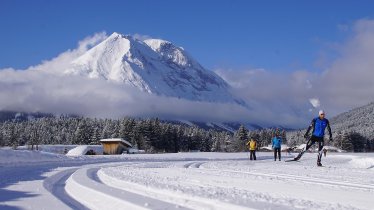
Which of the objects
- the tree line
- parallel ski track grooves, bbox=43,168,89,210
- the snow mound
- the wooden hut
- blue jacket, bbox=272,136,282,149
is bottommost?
parallel ski track grooves, bbox=43,168,89,210

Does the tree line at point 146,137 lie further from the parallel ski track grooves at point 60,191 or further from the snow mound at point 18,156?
the parallel ski track grooves at point 60,191

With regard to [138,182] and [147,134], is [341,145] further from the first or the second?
[138,182]

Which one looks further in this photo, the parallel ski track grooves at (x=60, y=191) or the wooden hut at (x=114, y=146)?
the wooden hut at (x=114, y=146)

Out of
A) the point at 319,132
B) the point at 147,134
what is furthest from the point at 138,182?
the point at 147,134

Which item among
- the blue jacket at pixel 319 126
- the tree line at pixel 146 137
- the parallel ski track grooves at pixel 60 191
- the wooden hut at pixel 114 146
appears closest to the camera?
the parallel ski track grooves at pixel 60 191

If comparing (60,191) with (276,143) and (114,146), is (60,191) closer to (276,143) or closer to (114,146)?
(276,143)

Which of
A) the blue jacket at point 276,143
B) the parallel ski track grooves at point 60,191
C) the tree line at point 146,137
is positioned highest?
the tree line at point 146,137

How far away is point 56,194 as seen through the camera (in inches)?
375

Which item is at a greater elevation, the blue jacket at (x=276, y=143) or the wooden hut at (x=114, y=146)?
the wooden hut at (x=114, y=146)

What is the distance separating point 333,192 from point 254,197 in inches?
62.6

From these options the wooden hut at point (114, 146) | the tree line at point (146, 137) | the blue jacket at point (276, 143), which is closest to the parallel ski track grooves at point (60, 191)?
the blue jacket at point (276, 143)

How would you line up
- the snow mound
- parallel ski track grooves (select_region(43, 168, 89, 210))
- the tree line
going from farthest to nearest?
the tree line → the snow mound → parallel ski track grooves (select_region(43, 168, 89, 210))

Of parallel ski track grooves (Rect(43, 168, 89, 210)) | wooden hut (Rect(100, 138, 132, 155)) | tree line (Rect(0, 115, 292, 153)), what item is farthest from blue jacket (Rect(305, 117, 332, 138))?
wooden hut (Rect(100, 138, 132, 155))

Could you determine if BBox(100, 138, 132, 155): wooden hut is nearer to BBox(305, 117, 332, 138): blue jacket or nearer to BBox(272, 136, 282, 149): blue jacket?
BBox(272, 136, 282, 149): blue jacket
